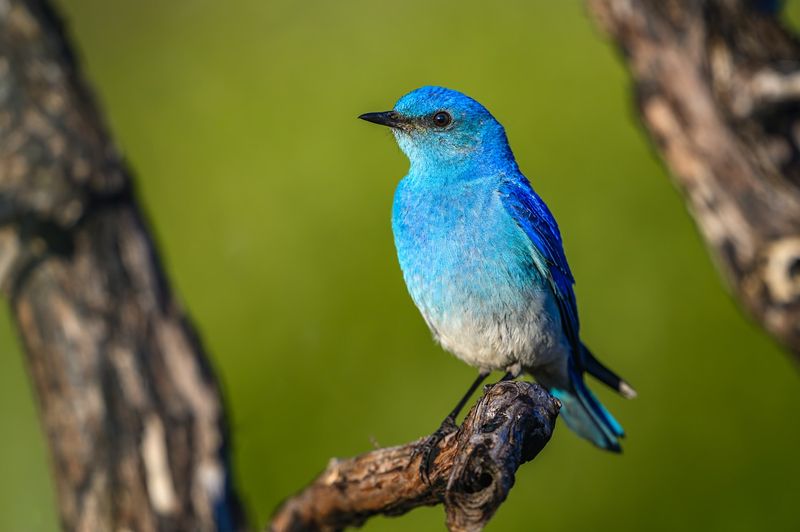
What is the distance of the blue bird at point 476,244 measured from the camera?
13.0ft

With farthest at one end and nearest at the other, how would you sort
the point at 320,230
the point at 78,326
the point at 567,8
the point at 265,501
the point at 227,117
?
the point at 227,117, the point at 567,8, the point at 320,230, the point at 265,501, the point at 78,326

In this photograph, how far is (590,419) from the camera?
4531mm

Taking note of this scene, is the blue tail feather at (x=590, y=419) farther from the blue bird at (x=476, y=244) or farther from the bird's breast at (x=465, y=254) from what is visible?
the bird's breast at (x=465, y=254)

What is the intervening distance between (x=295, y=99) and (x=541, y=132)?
2.00 meters

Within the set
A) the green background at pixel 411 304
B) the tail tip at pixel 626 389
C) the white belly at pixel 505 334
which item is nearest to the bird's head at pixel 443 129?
the white belly at pixel 505 334

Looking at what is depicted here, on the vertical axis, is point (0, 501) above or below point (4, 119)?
below

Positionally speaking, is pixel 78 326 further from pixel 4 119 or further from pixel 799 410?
pixel 799 410

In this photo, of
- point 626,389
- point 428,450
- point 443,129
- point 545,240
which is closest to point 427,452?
point 428,450

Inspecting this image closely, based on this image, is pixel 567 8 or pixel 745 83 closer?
pixel 745 83

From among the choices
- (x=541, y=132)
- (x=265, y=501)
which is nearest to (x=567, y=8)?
(x=541, y=132)

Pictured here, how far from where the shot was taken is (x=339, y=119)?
7.25 metres

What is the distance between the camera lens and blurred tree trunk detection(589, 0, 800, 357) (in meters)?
5.09

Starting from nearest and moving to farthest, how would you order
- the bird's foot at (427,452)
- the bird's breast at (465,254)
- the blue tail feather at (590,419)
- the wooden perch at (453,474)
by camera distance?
the wooden perch at (453,474) → the bird's foot at (427,452) → the bird's breast at (465,254) → the blue tail feather at (590,419)

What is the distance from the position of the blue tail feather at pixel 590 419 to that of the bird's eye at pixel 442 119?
1.27 meters
